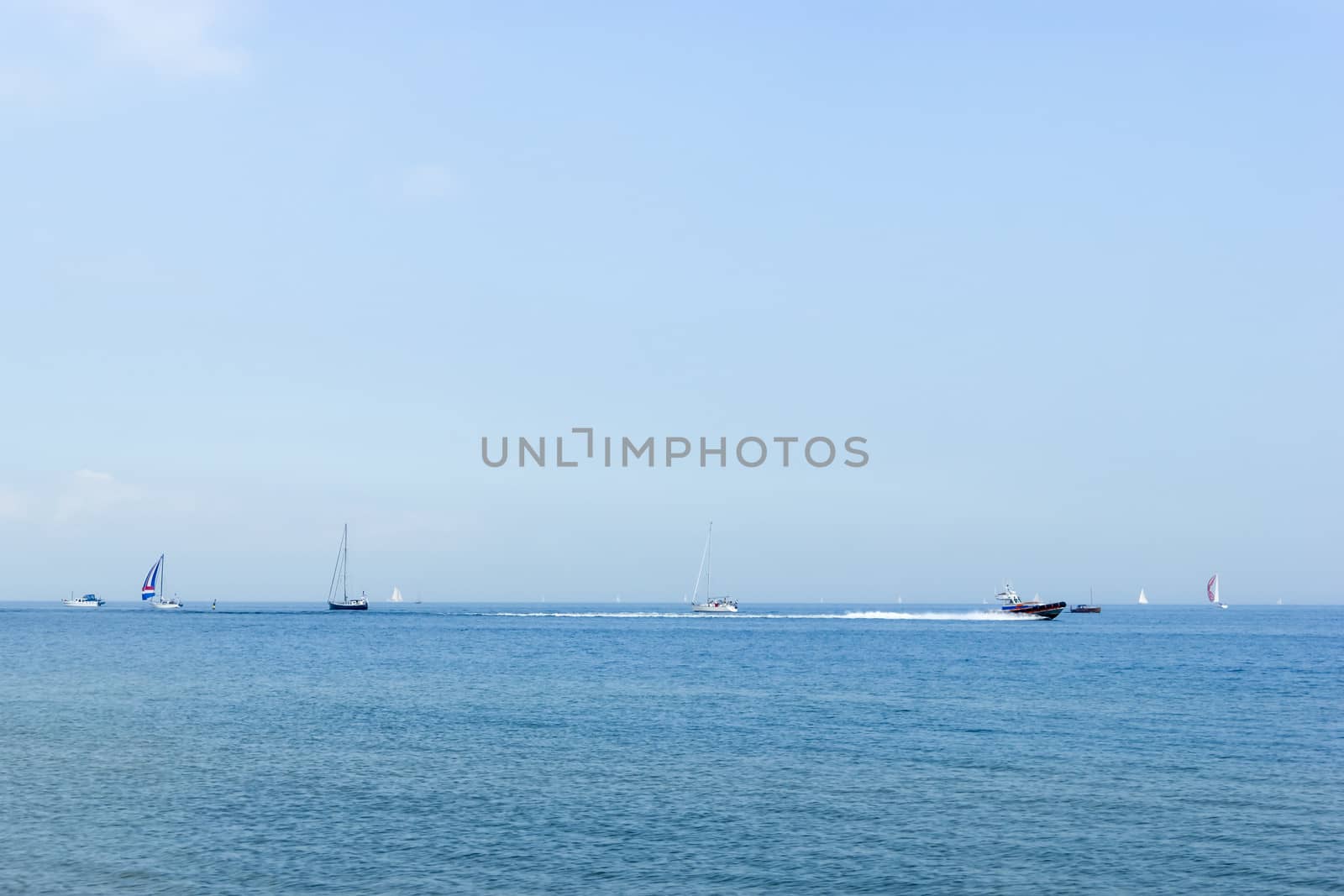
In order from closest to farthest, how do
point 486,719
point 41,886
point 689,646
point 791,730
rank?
1. point 41,886
2. point 791,730
3. point 486,719
4. point 689,646

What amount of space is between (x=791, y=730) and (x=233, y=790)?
116 ft

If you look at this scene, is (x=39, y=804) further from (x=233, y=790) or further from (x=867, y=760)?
(x=867, y=760)

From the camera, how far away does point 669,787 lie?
53.7m

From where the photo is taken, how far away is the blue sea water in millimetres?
39344

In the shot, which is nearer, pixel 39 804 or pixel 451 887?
pixel 451 887

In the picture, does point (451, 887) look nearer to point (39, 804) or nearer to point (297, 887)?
A: point (297, 887)

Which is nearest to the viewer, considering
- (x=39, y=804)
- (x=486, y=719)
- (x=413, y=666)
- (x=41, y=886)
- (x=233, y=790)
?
(x=41, y=886)

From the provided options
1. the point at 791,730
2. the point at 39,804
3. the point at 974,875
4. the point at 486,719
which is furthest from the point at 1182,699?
the point at 39,804

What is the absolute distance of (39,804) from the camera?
161ft

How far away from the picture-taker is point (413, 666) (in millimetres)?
131125

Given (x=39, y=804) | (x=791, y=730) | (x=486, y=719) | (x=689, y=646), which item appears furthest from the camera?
(x=689, y=646)

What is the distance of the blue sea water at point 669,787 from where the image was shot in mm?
39344

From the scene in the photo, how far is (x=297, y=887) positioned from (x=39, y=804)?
19.1 meters

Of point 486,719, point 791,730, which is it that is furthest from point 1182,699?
point 486,719
